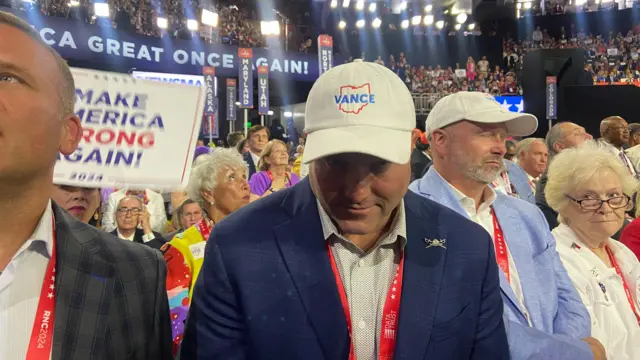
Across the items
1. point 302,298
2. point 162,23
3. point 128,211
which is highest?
point 162,23

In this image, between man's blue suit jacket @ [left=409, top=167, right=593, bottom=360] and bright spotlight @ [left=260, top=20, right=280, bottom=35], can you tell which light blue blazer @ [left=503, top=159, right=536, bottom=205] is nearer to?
man's blue suit jacket @ [left=409, top=167, right=593, bottom=360]

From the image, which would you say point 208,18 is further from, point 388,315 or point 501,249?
point 388,315

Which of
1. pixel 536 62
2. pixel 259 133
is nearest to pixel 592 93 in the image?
pixel 536 62

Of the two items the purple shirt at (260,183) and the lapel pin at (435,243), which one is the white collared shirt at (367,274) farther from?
the purple shirt at (260,183)

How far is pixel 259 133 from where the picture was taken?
6.38m

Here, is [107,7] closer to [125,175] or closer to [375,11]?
[125,175]

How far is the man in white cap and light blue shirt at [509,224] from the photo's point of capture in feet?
5.98

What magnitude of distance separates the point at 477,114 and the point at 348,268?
1.27 m

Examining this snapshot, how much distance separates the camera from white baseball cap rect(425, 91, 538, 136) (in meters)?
2.32

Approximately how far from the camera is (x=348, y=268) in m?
1.31

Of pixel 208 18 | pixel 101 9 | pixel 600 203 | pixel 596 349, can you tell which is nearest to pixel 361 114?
pixel 596 349

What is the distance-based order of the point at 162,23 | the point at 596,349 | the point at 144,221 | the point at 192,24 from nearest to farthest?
1. the point at 596,349
2. the point at 144,221
3. the point at 162,23
4. the point at 192,24

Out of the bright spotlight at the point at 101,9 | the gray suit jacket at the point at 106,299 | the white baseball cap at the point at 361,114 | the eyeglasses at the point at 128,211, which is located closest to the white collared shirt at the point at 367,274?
the white baseball cap at the point at 361,114

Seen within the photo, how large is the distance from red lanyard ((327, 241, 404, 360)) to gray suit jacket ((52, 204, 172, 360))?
17.1 inches
